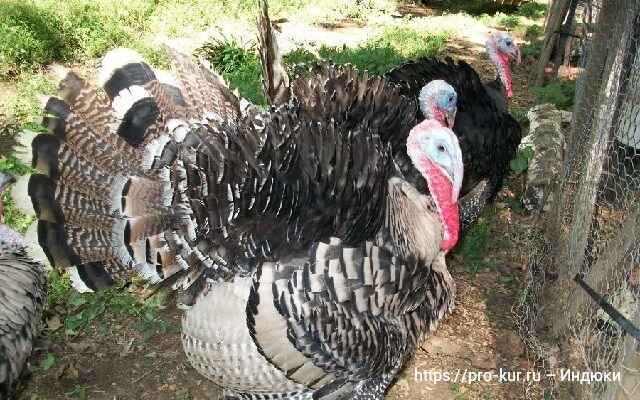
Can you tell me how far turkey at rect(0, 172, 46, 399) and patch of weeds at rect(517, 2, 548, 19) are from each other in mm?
10241

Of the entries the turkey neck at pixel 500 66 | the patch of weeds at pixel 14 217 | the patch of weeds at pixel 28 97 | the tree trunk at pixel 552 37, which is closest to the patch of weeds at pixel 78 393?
the patch of weeds at pixel 14 217

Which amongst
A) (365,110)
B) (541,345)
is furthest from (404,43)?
(541,345)

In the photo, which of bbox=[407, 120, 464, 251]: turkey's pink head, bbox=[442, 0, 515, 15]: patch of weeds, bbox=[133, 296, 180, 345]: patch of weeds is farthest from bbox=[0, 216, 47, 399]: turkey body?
bbox=[442, 0, 515, 15]: patch of weeds

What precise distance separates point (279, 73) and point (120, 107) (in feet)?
3.28

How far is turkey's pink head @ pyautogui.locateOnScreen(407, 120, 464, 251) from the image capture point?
300cm

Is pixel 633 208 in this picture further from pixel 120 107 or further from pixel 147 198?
pixel 120 107

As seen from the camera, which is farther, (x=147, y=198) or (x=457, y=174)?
(x=457, y=174)

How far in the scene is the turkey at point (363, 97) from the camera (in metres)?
3.39

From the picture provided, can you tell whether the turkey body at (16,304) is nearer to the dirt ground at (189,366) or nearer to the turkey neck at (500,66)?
the dirt ground at (189,366)

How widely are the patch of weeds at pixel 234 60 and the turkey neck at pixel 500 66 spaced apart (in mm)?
2501

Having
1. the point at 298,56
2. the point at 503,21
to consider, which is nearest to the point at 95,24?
the point at 298,56

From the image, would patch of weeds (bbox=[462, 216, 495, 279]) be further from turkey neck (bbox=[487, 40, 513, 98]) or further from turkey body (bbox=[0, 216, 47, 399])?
turkey body (bbox=[0, 216, 47, 399])

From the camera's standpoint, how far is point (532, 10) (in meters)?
11.4

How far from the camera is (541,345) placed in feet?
11.9
